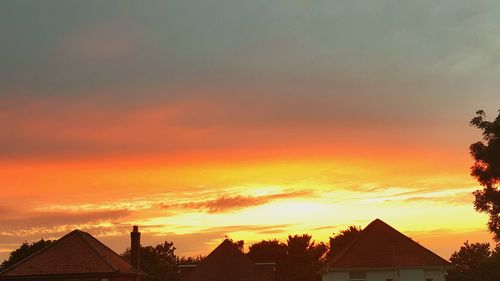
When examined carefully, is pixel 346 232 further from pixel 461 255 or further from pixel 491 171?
pixel 491 171

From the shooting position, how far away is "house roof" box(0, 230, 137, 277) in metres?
A: 52.5

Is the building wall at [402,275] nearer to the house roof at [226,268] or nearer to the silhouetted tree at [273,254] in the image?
the house roof at [226,268]

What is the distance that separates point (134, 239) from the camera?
6222 centimetres

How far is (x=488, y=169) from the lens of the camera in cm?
4075

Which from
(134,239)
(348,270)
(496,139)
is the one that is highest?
(496,139)

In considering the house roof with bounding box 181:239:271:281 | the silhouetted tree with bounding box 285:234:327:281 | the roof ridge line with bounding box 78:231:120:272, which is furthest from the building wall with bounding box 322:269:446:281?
the silhouetted tree with bounding box 285:234:327:281

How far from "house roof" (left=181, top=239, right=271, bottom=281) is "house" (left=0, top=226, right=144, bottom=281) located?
16.8 metres

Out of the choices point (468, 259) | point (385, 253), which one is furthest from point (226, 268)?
point (468, 259)

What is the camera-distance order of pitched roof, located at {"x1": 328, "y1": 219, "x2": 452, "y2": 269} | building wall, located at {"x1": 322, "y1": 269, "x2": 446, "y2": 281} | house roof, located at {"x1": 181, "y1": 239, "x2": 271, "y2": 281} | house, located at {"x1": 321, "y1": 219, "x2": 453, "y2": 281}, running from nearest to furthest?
building wall, located at {"x1": 322, "y1": 269, "x2": 446, "y2": 281}, house, located at {"x1": 321, "y1": 219, "x2": 453, "y2": 281}, pitched roof, located at {"x1": 328, "y1": 219, "x2": 452, "y2": 269}, house roof, located at {"x1": 181, "y1": 239, "x2": 271, "y2": 281}

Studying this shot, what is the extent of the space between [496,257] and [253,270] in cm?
3396

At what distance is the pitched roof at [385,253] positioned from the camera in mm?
62219

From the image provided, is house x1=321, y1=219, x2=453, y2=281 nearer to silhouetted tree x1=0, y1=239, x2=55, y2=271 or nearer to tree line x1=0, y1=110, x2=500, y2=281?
tree line x1=0, y1=110, x2=500, y2=281

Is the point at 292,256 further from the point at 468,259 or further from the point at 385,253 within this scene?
the point at 385,253

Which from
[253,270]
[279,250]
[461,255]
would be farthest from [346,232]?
[253,270]
